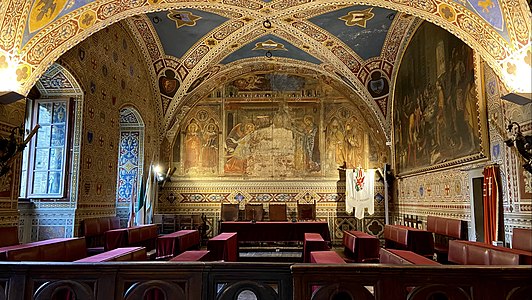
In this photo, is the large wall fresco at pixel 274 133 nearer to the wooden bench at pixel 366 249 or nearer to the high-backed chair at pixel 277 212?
the high-backed chair at pixel 277 212

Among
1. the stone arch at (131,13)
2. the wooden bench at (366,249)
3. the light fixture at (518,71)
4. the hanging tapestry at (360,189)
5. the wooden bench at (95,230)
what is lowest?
the wooden bench at (366,249)

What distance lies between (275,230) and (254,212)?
7.69 feet

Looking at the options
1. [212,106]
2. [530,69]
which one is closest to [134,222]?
[212,106]

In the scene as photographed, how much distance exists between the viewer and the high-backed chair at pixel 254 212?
47.4 feet

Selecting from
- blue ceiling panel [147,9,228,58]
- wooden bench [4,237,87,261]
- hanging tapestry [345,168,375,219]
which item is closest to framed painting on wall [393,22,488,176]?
hanging tapestry [345,168,375,219]

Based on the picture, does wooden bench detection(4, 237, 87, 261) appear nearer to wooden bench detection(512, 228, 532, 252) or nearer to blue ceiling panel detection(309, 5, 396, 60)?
wooden bench detection(512, 228, 532, 252)

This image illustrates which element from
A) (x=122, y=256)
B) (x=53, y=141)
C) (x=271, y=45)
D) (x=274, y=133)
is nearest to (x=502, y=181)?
(x=122, y=256)

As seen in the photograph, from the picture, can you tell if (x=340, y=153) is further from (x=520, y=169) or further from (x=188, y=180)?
(x=520, y=169)

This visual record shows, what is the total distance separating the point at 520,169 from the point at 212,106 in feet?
36.7

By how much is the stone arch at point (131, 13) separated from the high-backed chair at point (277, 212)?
864cm

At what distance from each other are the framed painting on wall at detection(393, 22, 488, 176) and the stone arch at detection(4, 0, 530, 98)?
5.75 feet

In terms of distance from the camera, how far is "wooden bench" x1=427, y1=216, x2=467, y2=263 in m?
8.45

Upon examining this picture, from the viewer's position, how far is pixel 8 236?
6.41 m

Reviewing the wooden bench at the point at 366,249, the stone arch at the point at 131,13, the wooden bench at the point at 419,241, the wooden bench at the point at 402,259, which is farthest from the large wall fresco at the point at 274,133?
the wooden bench at the point at 402,259
